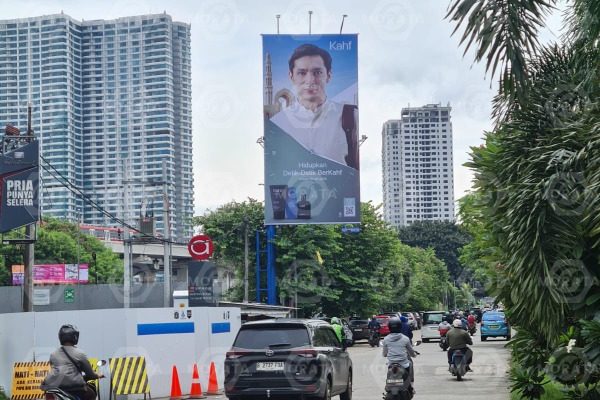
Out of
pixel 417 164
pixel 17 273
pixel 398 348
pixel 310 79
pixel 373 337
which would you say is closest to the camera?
pixel 398 348

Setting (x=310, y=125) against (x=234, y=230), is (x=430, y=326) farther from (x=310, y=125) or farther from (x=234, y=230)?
(x=310, y=125)

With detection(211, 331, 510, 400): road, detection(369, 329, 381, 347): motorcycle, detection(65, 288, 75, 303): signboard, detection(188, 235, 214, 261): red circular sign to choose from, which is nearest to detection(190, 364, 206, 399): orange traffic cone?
detection(211, 331, 510, 400): road

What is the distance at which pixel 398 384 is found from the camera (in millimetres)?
13805

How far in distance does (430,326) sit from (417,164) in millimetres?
117039

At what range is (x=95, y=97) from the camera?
3858 inches

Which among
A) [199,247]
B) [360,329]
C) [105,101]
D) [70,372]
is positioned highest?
[105,101]

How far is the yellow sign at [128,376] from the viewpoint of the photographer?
18375 mm

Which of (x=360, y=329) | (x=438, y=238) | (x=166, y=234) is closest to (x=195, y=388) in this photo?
(x=166, y=234)

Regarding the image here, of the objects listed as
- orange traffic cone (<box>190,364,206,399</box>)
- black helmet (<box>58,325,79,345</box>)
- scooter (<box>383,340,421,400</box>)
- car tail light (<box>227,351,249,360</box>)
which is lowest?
orange traffic cone (<box>190,364,206,399</box>)

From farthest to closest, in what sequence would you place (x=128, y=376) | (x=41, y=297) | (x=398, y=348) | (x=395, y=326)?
(x=41, y=297) → (x=128, y=376) → (x=395, y=326) → (x=398, y=348)

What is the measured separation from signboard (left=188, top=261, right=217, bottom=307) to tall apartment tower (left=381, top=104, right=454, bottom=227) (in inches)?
4342

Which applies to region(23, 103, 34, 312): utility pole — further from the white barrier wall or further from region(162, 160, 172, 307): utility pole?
region(162, 160, 172, 307): utility pole

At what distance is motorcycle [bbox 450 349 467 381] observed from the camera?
73.2ft

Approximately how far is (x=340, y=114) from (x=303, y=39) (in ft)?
10.6
